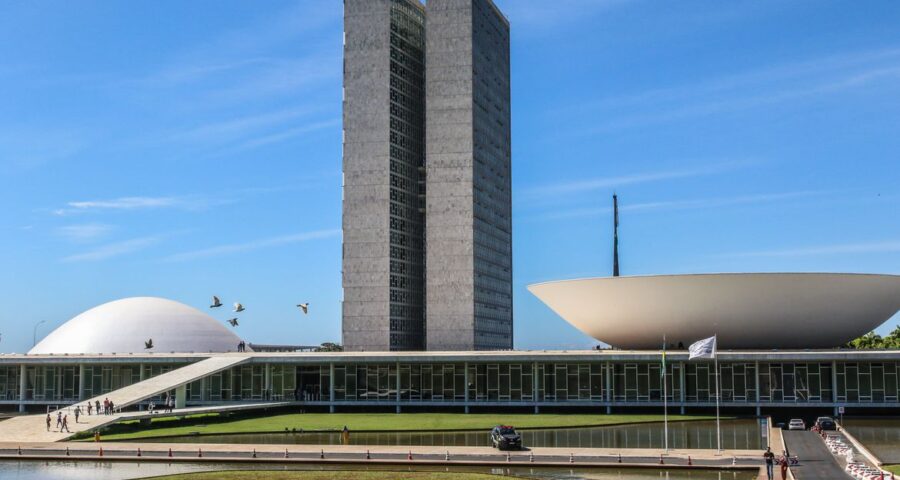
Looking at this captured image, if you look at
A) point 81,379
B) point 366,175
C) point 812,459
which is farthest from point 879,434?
point 366,175

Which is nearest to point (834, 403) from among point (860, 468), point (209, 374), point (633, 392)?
point (633, 392)

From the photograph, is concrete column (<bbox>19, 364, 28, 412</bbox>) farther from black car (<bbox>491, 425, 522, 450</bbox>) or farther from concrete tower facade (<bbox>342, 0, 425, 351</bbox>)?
black car (<bbox>491, 425, 522, 450</bbox>)

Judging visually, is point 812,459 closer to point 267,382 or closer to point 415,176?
point 267,382

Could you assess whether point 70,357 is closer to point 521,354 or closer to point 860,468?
point 521,354

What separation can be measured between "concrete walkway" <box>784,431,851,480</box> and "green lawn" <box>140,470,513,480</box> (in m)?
11.3

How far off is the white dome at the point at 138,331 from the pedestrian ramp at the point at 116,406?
26789 mm

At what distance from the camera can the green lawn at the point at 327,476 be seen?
39.0 metres

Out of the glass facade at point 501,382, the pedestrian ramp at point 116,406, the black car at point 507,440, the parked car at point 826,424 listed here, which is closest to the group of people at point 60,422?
the pedestrian ramp at point 116,406

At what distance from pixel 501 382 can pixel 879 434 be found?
30.3m

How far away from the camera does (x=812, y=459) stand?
44.1 m

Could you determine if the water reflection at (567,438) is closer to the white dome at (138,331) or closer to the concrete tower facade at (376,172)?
the white dome at (138,331)

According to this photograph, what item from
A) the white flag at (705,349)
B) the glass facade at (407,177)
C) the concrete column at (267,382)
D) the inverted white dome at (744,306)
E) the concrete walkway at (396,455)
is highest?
the glass facade at (407,177)

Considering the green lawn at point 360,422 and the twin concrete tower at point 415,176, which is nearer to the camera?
the green lawn at point 360,422

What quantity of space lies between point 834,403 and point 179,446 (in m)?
45.9
